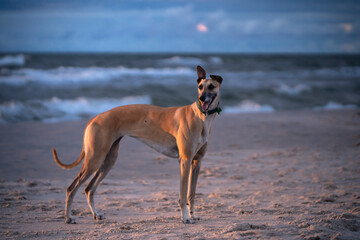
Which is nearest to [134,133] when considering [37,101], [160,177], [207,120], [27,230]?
[207,120]

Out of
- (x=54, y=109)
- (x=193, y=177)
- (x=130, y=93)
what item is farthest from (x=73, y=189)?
(x=130, y=93)

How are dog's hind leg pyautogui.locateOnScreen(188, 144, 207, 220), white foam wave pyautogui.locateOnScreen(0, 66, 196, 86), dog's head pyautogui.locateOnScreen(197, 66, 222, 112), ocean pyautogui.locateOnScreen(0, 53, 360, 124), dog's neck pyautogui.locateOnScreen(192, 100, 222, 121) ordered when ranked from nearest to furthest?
dog's head pyautogui.locateOnScreen(197, 66, 222, 112) → dog's neck pyautogui.locateOnScreen(192, 100, 222, 121) → dog's hind leg pyautogui.locateOnScreen(188, 144, 207, 220) → ocean pyautogui.locateOnScreen(0, 53, 360, 124) → white foam wave pyautogui.locateOnScreen(0, 66, 196, 86)

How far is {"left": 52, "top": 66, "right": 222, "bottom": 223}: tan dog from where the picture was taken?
432 cm

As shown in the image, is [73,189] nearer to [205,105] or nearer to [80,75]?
[205,105]

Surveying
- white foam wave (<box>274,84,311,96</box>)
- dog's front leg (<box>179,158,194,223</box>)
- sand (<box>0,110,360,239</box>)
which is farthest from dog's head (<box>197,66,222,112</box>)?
white foam wave (<box>274,84,311,96</box>)

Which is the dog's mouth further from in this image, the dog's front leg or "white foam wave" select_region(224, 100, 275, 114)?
"white foam wave" select_region(224, 100, 275, 114)

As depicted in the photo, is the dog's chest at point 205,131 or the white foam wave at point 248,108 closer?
the dog's chest at point 205,131

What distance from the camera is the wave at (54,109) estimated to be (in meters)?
13.9

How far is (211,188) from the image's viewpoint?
20.2ft

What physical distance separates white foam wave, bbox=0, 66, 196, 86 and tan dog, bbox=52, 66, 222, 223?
63.3 feet

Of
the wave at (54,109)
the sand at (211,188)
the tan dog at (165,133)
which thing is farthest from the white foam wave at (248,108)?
the tan dog at (165,133)

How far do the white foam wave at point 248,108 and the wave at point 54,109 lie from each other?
4307mm

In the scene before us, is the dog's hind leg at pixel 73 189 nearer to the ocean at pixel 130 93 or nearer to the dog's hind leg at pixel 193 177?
the dog's hind leg at pixel 193 177

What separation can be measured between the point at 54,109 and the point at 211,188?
1108 centimetres
